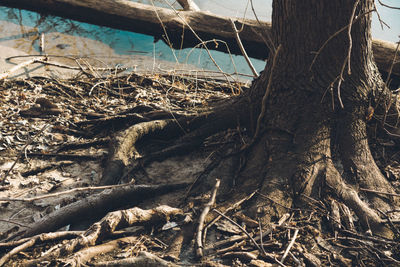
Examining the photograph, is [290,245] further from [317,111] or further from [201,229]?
[317,111]

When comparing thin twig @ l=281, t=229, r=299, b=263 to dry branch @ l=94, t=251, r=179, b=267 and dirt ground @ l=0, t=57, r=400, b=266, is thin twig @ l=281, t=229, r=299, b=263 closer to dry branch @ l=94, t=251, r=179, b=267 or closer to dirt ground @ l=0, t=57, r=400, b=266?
dirt ground @ l=0, t=57, r=400, b=266

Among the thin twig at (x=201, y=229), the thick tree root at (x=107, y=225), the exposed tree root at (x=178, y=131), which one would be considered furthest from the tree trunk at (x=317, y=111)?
the thick tree root at (x=107, y=225)

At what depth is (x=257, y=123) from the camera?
332 cm

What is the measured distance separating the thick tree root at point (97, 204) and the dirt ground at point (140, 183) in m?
0.04

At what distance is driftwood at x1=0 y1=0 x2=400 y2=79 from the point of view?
21.5 ft

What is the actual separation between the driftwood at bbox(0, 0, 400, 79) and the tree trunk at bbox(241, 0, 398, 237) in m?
3.26

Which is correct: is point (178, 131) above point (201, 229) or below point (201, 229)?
above

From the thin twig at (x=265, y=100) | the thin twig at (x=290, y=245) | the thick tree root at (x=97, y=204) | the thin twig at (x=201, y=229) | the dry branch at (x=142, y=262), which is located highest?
the thin twig at (x=265, y=100)

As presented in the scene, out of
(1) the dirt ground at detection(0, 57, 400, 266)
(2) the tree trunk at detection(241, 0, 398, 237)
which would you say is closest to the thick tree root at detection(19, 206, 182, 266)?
(1) the dirt ground at detection(0, 57, 400, 266)

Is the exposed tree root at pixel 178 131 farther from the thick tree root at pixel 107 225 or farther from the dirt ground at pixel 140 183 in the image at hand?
the thick tree root at pixel 107 225

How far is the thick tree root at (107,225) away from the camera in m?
2.32

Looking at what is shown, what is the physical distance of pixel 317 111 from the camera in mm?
3104

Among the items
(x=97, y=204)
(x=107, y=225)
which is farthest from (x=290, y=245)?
(x=97, y=204)

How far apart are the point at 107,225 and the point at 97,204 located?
0.43 m
